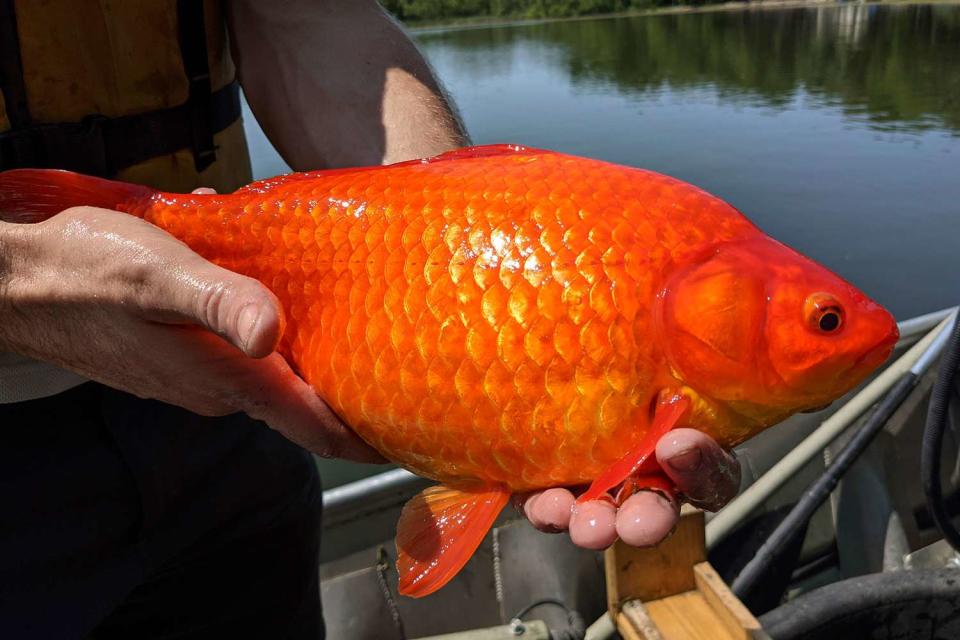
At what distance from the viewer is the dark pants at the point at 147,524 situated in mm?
1516

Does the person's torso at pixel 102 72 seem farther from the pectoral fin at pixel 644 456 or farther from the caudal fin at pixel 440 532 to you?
the pectoral fin at pixel 644 456

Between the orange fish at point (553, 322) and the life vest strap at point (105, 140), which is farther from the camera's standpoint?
the life vest strap at point (105, 140)

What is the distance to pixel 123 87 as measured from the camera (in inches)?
65.2

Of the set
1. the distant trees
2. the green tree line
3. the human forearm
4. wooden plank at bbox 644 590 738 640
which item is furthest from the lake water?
the distant trees

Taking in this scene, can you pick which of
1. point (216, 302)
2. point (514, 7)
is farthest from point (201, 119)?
point (514, 7)

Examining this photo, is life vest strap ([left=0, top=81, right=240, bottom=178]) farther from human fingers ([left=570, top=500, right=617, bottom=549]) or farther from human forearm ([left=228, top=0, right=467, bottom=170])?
human fingers ([left=570, top=500, right=617, bottom=549])

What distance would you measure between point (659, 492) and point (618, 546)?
0.97 meters

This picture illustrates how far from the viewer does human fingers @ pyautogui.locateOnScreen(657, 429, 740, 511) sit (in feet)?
3.88

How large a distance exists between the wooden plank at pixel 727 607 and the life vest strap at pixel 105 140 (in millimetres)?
1747

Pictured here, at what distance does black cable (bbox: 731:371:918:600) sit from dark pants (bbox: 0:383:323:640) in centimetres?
165

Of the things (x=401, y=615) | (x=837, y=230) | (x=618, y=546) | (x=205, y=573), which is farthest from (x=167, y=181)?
(x=837, y=230)

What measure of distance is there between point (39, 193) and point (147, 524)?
68 cm

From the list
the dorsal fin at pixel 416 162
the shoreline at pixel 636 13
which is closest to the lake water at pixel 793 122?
the dorsal fin at pixel 416 162

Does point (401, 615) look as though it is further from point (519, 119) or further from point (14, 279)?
point (519, 119)
